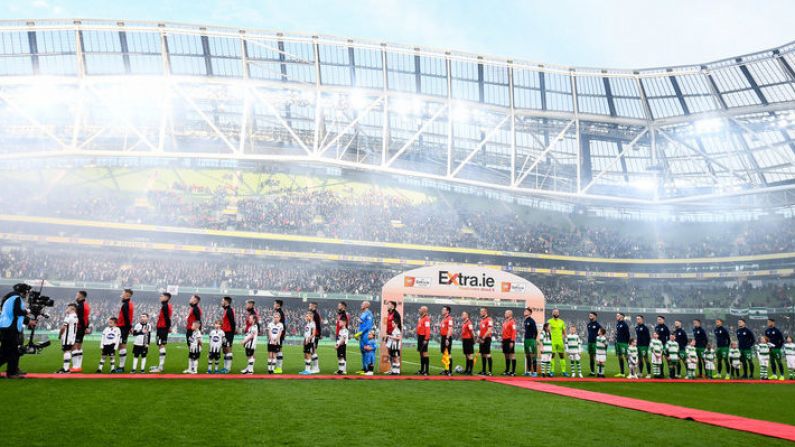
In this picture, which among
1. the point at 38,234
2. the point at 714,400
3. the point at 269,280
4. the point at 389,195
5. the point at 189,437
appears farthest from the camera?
the point at 389,195

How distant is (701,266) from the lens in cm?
4747

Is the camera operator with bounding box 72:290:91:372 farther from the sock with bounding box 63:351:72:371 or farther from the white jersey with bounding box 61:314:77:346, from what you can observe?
the sock with bounding box 63:351:72:371

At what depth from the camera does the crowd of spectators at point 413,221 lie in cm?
3912

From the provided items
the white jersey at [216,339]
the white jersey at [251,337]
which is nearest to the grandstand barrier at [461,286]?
the white jersey at [251,337]

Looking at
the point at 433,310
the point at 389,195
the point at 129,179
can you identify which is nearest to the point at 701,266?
the point at 433,310

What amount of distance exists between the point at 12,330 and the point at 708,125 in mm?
38055

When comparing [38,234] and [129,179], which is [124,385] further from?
[129,179]

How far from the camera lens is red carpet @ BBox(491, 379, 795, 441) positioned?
7.37 meters

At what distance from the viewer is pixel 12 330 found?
10.2 m

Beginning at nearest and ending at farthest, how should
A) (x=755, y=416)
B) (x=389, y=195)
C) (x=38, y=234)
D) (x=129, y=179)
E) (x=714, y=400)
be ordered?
(x=755, y=416) → (x=714, y=400) → (x=38, y=234) → (x=129, y=179) → (x=389, y=195)

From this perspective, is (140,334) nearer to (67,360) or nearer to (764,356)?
(67,360)

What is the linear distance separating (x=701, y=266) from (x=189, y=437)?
50171 mm

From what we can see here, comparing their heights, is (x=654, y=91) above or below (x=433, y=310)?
above

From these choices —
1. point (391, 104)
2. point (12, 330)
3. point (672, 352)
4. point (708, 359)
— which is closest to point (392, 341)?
point (12, 330)
